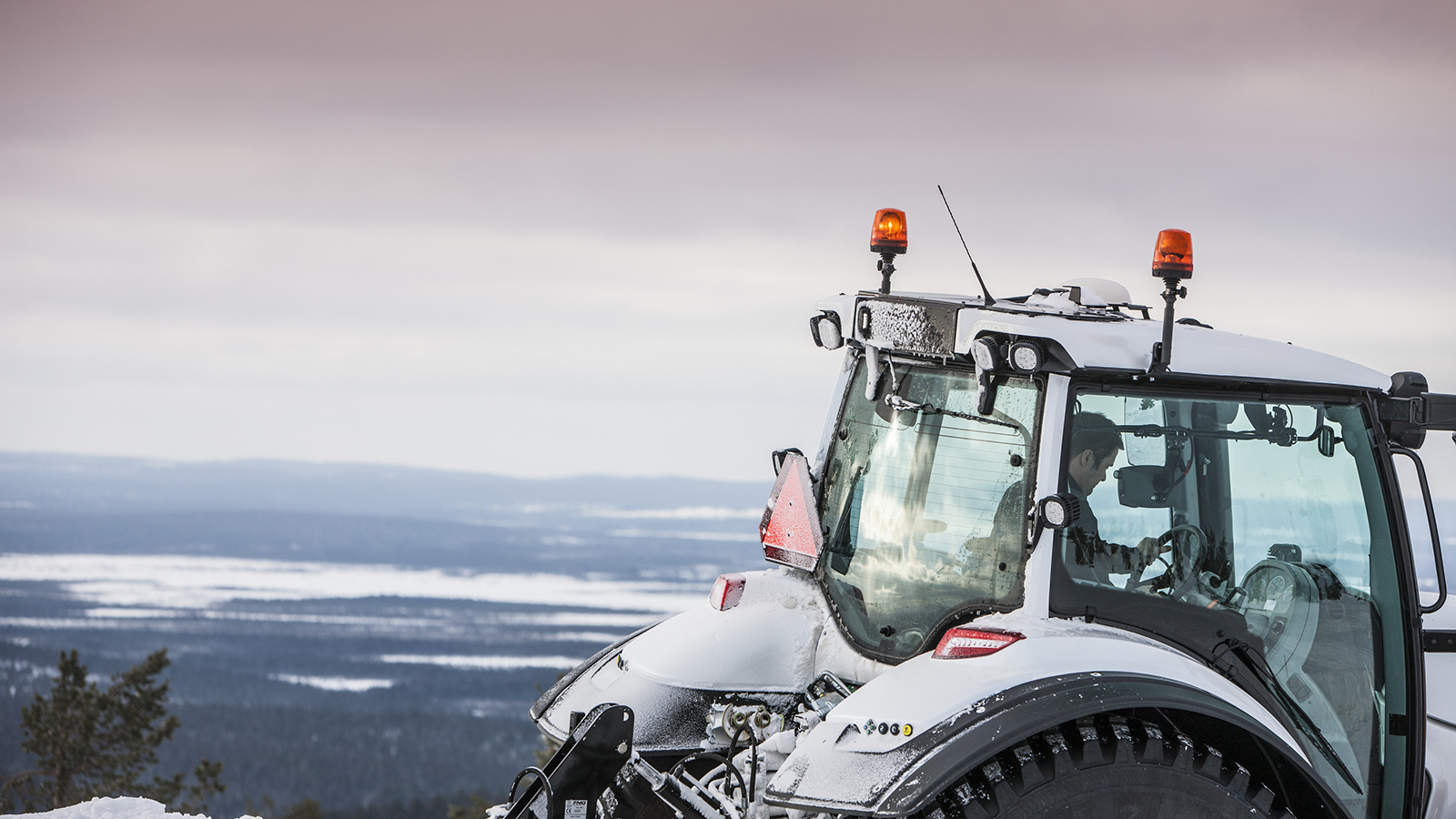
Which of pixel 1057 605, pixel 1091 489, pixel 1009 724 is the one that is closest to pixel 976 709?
pixel 1009 724

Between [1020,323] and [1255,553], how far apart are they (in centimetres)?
118

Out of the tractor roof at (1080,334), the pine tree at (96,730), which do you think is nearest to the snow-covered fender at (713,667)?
the tractor roof at (1080,334)

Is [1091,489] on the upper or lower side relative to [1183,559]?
upper

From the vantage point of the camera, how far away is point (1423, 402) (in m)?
4.15

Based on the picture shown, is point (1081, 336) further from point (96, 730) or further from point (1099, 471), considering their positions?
point (96, 730)

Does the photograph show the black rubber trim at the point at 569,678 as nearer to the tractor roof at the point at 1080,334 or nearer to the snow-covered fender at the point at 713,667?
the snow-covered fender at the point at 713,667

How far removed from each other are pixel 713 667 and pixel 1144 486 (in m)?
1.54

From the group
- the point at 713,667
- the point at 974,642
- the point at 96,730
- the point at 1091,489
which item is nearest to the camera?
the point at 974,642

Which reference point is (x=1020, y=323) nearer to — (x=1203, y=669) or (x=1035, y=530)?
(x=1035, y=530)

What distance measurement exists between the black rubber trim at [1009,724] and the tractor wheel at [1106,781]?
0.08 meters

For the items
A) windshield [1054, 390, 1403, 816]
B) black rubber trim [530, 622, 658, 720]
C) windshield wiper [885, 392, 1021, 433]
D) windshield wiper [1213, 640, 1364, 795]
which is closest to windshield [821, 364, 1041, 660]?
windshield wiper [885, 392, 1021, 433]

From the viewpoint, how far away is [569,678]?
15.7 feet

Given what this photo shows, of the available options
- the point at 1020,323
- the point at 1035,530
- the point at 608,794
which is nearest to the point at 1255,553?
the point at 1035,530

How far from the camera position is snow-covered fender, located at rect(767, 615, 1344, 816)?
3160 millimetres
